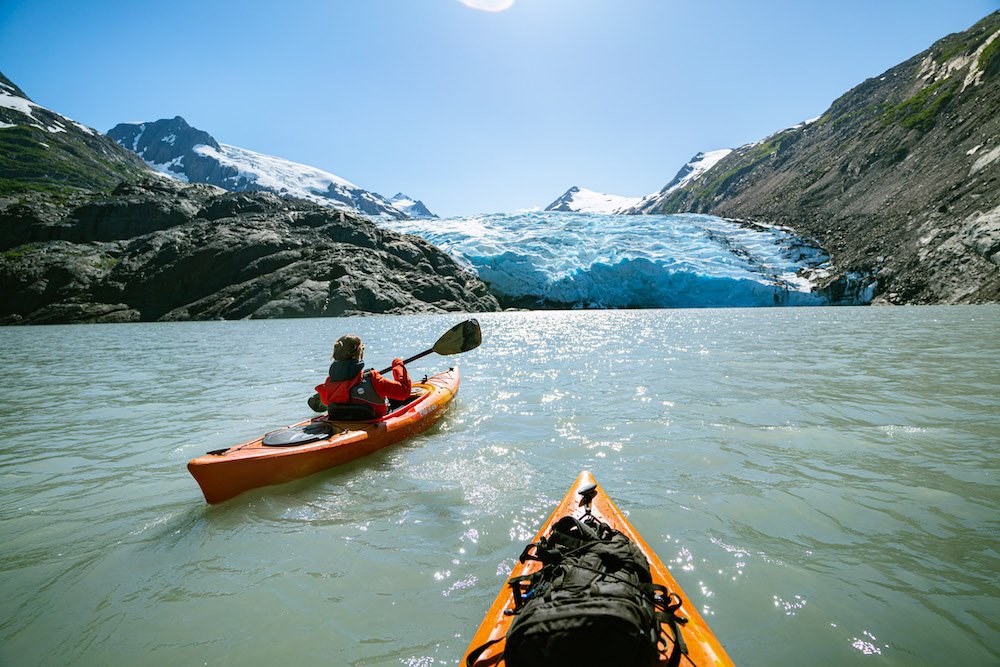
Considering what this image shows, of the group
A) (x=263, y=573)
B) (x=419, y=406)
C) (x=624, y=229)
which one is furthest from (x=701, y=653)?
(x=624, y=229)

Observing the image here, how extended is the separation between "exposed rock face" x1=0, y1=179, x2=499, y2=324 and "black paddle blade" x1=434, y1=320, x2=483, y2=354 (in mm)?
39160

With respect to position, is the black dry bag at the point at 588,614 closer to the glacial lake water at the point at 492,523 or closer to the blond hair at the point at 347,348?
the glacial lake water at the point at 492,523

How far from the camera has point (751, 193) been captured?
325 feet

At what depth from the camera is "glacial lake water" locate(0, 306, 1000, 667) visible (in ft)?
9.69

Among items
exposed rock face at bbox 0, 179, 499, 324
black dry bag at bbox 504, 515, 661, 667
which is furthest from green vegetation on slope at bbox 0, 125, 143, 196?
black dry bag at bbox 504, 515, 661, 667

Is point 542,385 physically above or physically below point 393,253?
below

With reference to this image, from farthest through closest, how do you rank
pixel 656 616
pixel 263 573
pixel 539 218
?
pixel 539 218 < pixel 263 573 < pixel 656 616

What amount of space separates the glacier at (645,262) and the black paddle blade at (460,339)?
46.1 metres

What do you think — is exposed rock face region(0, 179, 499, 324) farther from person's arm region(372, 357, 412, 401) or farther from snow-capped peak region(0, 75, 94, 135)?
snow-capped peak region(0, 75, 94, 135)

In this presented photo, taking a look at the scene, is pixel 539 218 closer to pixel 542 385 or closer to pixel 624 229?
pixel 624 229

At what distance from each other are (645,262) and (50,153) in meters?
129

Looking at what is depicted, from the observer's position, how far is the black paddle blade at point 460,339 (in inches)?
386

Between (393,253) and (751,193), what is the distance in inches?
3182

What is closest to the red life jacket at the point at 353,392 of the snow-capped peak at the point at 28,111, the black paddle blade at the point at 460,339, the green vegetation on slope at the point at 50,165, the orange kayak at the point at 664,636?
the black paddle blade at the point at 460,339
